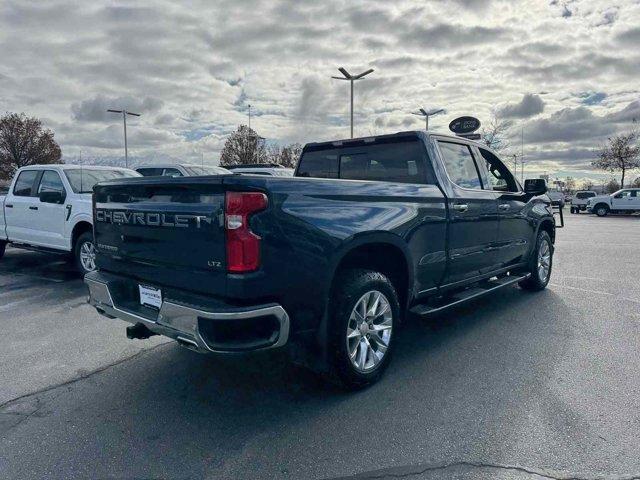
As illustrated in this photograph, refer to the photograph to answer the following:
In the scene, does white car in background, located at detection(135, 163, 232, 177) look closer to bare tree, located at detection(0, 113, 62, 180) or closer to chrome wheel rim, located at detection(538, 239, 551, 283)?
chrome wheel rim, located at detection(538, 239, 551, 283)

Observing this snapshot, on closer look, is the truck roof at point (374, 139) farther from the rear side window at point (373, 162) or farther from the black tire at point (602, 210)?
the black tire at point (602, 210)

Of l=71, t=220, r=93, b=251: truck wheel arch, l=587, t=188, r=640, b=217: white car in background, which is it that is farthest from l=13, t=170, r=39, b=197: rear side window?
l=587, t=188, r=640, b=217: white car in background

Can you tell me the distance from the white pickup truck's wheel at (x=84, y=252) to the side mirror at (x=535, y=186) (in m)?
6.28

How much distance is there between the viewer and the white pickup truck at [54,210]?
744 centimetres

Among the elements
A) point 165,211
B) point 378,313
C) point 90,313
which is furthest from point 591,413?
point 90,313

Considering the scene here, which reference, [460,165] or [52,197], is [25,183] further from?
[460,165]

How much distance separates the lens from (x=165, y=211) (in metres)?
3.14

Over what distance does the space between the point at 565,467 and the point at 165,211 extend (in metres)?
2.80

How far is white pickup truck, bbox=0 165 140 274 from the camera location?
293 inches

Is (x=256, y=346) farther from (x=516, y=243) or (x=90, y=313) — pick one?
(x=516, y=243)

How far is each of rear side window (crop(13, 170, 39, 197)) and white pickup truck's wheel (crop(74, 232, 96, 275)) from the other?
1.76 m

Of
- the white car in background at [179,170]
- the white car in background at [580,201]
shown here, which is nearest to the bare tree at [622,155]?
the white car in background at [580,201]

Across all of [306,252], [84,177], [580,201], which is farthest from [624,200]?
[306,252]

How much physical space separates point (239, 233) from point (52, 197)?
5956 millimetres
